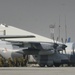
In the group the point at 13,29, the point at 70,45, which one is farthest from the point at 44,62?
the point at 13,29

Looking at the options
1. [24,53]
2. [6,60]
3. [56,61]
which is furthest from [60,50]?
[6,60]

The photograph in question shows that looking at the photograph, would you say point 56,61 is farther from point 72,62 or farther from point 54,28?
point 54,28

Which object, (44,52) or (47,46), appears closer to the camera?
(47,46)

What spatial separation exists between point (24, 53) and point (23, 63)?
239cm

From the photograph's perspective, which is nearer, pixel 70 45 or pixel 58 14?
pixel 70 45

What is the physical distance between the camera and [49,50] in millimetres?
Result: 47938

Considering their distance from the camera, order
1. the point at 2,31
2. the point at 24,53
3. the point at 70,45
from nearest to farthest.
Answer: the point at 24,53 < the point at 70,45 < the point at 2,31

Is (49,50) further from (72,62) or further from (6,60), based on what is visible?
(6,60)

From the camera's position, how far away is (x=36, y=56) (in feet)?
163

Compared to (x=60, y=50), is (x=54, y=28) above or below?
above

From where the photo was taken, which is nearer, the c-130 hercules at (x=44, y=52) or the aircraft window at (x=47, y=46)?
the aircraft window at (x=47, y=46)

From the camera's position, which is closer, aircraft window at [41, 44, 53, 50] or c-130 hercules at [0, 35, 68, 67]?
aircraft window at [41, 44, 53, 50]

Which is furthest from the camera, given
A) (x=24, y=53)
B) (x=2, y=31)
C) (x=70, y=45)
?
(x=2, y=31)

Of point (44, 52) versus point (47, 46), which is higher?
point (47, 46)
